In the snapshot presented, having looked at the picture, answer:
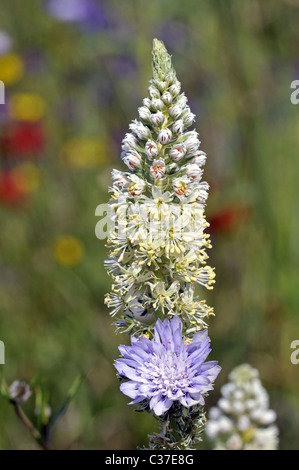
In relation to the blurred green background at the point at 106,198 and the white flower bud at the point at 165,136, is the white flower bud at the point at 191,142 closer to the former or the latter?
the white flower bud at the point at 165,136

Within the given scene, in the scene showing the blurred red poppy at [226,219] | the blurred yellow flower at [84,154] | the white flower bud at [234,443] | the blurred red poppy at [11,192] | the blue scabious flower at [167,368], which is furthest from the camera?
the blurred yellow flower at [84,154]

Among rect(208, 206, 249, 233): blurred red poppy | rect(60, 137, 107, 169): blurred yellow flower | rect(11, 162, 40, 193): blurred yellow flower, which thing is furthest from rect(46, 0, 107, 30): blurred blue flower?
rect(208, 206, 249, 233): blurred red poppy

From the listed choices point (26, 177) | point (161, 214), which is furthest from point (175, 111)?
point (26, 177)

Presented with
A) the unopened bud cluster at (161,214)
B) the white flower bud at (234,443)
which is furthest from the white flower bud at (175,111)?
the white flower bud at (234,443)

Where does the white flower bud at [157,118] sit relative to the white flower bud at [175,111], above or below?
below

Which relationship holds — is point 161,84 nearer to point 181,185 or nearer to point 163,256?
point 181,185

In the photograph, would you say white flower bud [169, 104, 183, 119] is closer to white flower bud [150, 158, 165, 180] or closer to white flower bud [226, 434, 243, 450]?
white flower bud [150, 158, 165, 180]
